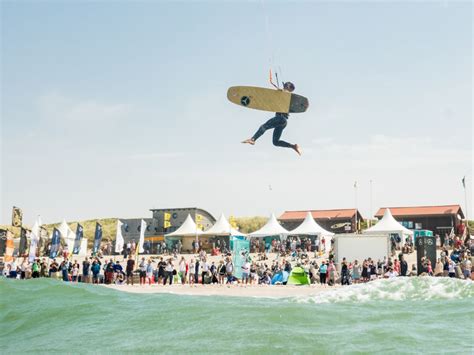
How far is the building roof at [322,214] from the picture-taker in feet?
136

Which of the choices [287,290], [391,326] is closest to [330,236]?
[287,290]

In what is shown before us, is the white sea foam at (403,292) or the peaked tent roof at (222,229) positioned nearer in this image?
the white sea foam at (403,292)

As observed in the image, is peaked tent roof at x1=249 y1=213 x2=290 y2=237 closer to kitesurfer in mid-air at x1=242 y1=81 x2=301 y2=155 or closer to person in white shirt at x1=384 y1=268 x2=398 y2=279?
person in white shirt at x1=384 y1=268 x2=398 y2=279

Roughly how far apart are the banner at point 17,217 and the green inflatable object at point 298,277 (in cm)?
1492

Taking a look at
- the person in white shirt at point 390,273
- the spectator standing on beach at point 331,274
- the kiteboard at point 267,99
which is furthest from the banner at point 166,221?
the kiteboard at point 267,99

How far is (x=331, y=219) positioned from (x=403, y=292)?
2761 cm

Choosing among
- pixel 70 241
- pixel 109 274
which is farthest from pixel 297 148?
pixel 70 241

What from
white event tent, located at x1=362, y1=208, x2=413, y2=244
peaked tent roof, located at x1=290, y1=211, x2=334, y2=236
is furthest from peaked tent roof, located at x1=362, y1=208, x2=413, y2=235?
peaked tent roof, located at x1=290, y1=211, x2=334, y2=236

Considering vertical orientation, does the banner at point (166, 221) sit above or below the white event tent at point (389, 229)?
above

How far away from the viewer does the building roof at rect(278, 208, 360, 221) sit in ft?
136

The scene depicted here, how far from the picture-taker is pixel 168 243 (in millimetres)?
38156

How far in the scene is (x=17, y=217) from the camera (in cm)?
2753

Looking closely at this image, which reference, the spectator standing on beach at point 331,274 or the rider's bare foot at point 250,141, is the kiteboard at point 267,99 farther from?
the spectator standing on beach at point 331,274

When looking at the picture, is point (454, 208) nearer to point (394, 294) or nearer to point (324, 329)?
point (394, 294)
